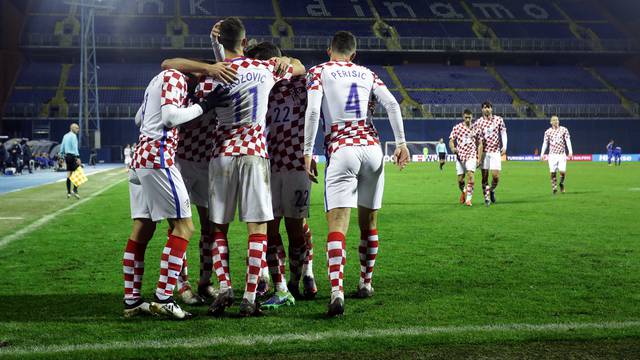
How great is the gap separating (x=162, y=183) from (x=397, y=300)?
2.18m

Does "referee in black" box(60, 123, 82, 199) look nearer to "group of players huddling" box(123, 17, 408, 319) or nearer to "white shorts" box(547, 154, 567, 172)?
"white shorts" box(547, 154, 567, 172)

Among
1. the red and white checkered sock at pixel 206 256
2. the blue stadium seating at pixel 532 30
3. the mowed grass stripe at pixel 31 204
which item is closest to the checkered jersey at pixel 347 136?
the red and white checkered sock at pixel 206 256

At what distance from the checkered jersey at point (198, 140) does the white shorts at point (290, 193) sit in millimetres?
593

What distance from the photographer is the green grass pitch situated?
4441 mm

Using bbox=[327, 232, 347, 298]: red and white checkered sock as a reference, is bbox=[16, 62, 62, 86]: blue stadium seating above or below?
above

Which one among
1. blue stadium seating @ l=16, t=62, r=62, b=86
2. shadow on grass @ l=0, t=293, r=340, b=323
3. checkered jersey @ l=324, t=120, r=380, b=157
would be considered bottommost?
shadow on grass @ l=0, t=293, r=340, b=323

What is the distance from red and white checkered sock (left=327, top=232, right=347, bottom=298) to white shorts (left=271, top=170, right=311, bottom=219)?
0.43 metres

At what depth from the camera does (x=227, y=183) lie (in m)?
5.29

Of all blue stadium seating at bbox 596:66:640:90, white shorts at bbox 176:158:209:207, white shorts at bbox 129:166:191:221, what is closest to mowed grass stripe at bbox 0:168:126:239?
white shorts at bbox 176:158:209:207

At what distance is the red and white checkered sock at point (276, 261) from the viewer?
5910 millimetres

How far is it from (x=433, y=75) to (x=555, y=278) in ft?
177

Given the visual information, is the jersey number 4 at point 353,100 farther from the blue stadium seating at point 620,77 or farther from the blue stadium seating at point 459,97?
the blue stadium seating at point 620,77

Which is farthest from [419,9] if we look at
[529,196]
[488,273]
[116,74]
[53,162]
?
[488,273]

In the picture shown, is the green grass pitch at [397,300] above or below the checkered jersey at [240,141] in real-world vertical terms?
below
